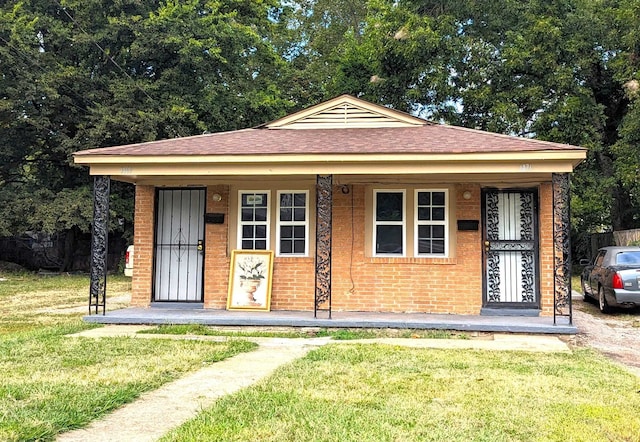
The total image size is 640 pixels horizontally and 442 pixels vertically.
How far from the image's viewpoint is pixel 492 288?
9.50m

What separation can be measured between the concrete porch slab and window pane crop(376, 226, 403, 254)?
1128 mm

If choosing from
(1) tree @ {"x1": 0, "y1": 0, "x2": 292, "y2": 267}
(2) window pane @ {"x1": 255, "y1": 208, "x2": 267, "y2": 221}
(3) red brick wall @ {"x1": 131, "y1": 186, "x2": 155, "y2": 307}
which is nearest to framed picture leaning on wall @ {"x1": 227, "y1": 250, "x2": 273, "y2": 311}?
(2) window pane @ {"x1": 255, "y1": 208, "x2": 267, "y2": 221}

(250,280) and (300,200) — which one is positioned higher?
(300,200)

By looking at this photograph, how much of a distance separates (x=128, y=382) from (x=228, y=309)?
468cm

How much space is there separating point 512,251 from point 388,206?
2.27m

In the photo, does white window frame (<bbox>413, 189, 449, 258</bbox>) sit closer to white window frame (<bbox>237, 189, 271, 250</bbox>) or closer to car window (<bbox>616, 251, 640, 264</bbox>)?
white window frame (<bbox>237, 189, 271, 250</bbox>)

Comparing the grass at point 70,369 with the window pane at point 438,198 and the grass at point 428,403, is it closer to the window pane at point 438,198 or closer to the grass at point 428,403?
the grass at point 428,403

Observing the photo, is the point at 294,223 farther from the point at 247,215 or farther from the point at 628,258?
the point at 628,258

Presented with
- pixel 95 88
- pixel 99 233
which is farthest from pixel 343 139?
pixel 95 88

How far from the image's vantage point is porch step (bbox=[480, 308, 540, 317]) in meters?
9.30

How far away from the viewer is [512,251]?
9516 millimetres

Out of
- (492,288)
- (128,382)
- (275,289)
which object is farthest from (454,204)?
(128,382)

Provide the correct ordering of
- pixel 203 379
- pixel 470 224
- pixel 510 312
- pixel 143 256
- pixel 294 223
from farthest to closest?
pixel 143 256, pixel 294 223, pixel 470 224, pixel 510 312, pixel 203 379

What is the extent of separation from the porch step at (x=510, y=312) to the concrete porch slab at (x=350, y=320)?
0.25m
